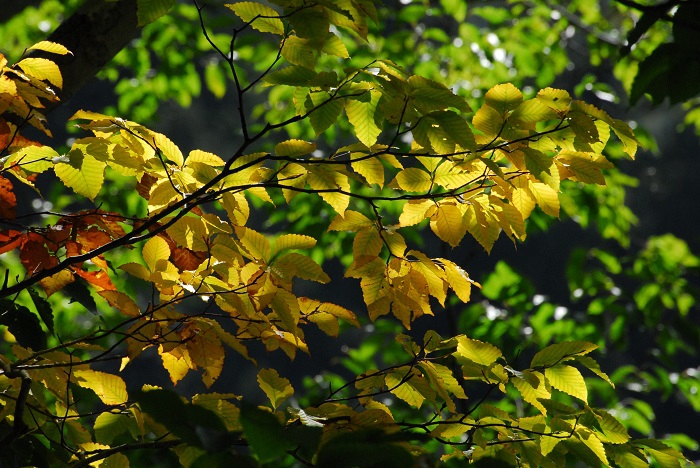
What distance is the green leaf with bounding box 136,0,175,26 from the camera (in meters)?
0.61

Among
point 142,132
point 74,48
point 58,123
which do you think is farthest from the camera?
point 58,123

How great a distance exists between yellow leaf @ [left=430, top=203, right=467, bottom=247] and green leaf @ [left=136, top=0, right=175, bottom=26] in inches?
14.6

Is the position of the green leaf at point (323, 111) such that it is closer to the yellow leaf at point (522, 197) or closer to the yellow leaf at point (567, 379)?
the yellow leaf at point (522, 197)

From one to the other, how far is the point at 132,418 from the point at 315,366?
547 cm

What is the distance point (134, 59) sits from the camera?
285cm

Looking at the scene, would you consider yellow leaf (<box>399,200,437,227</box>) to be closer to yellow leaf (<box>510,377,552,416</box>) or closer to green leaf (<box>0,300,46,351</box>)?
yellow leaf (<box>510,377,552,416</box>)

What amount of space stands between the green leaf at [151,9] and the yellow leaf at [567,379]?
1.82 feet

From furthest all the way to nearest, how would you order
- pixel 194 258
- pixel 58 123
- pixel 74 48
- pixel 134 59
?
pixel 58 123 → pixel 134 59 → pixel 74 48 → pixel 194 258

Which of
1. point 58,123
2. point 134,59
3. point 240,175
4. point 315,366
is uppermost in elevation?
point 240,175

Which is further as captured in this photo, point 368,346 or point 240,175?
point 368,346

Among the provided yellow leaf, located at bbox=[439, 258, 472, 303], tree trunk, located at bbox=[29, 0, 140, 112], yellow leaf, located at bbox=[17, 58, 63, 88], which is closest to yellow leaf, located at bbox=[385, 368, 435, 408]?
yellow leaf, located at bbox=[439, 258, 472, 303]

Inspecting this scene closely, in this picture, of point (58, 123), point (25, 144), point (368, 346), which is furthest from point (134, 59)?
point (58, 123)

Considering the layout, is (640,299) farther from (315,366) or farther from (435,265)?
(315,366)

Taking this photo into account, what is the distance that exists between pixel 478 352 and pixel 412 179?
0.71 ft
